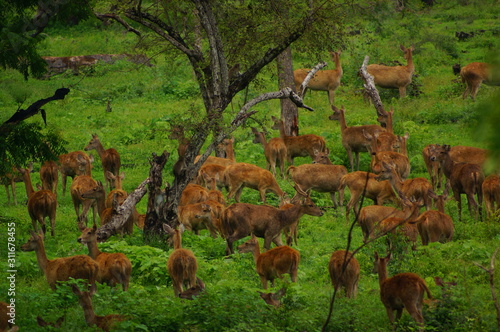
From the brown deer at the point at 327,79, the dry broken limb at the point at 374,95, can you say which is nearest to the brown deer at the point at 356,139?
the dry broken limb at the point at 374,95

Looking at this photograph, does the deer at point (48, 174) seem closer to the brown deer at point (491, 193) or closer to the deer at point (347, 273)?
the deer at point (347, 273)

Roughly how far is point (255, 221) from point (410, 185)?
4.13m

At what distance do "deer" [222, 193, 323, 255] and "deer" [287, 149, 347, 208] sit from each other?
335 cm

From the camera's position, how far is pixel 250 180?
1914 centimetres

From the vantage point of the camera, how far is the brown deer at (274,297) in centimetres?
1104

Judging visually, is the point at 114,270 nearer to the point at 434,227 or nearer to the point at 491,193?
the point at 434,227

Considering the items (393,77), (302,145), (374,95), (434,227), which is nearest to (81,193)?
(302,145)

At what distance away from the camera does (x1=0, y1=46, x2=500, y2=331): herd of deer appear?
11875 mm

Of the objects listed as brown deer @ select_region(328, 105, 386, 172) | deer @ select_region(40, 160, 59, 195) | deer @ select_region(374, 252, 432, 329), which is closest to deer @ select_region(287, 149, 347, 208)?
brown deer @ select_region(328, 105, 386, 172)

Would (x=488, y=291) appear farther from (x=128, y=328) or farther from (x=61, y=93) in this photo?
(x=61, y=93)

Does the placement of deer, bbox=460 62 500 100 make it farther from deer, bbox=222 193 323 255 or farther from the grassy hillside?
deer, bbox=222 193 323 255

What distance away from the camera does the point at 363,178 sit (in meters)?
18.0

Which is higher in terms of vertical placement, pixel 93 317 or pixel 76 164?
pixel 76 164

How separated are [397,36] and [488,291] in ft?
86.2
